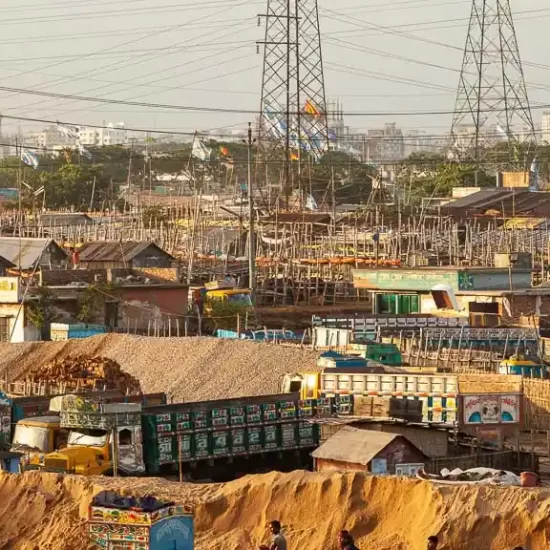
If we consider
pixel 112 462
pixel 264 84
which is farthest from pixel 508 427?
pixel 264 84

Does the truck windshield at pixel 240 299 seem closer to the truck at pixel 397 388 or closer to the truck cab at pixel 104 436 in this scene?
the truck at pixel 397 388

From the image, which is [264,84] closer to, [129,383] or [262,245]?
[262,245]

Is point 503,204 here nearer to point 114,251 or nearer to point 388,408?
point 114,251

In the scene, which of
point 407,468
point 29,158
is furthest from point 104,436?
point 29,158

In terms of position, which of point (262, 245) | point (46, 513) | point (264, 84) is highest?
point (264, 84)

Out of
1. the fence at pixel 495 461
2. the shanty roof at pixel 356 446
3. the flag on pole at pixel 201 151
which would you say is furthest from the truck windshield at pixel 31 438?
the flag on pole at pixel 201 151

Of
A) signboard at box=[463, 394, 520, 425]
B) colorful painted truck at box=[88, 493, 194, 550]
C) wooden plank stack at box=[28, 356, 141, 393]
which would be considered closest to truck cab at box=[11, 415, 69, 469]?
wooden plank stack at box=[28, 356, 141, 393]

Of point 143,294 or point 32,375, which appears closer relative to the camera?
point 32,375
